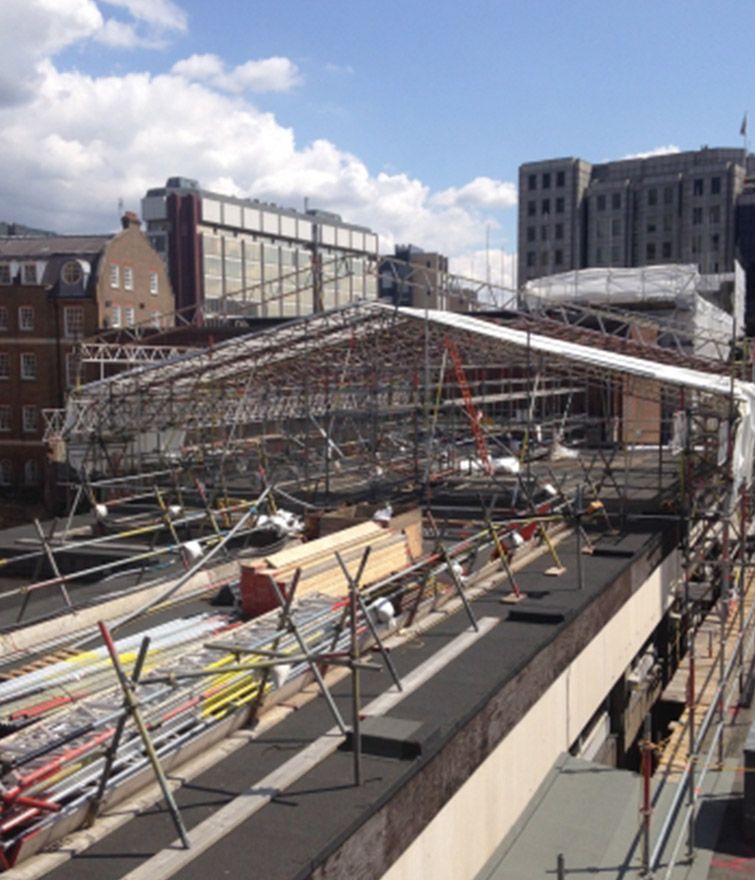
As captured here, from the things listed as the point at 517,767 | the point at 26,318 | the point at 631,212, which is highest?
the point at 631,212

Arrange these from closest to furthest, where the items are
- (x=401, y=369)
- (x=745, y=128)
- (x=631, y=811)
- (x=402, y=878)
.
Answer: (x=402, y=878), (x=631, y=811), (x=401, y=369), (x=745, y=128)

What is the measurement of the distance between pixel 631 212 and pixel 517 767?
77.6m

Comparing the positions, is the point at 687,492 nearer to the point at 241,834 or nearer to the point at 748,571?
the point at 748,571

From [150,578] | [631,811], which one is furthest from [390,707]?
[150,578]

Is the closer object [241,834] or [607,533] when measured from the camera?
[241,834]

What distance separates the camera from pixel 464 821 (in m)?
8.65

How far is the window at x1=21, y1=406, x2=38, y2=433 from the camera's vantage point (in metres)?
45.1

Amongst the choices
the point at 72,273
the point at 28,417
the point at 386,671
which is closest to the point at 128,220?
the point at 72,273

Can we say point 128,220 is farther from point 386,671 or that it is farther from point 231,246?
point 386,671

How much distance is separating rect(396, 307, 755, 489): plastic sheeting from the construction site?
0.30 ft

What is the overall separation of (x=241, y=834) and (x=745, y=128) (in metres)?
33.9

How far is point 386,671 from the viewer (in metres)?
10.1

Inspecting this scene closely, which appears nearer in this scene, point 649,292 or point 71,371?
point 649,292

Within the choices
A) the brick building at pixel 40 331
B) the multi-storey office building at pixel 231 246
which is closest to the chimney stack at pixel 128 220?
the brick building at pixel 40 331
